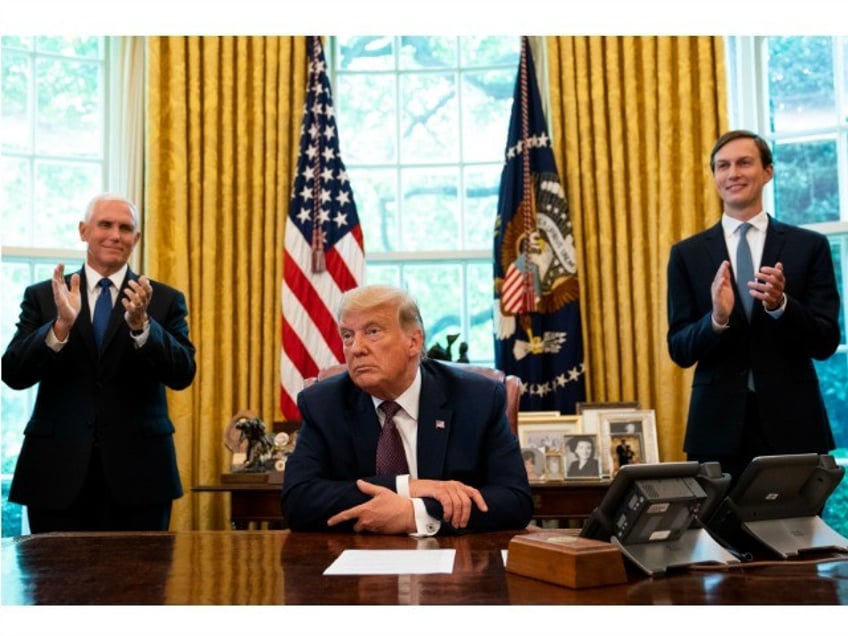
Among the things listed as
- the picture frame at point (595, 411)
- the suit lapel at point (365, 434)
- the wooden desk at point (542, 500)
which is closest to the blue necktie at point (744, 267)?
the wooden desk at point (542, 500)

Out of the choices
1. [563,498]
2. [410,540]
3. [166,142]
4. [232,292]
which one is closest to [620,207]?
[563,498]

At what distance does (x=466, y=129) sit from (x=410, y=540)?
366 cm

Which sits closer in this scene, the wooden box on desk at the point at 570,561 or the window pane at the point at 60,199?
the wooden box on desk at the point at 570,561

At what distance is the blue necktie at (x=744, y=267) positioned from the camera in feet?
10.6

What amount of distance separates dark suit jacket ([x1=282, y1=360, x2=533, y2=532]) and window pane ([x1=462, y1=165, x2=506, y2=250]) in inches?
112

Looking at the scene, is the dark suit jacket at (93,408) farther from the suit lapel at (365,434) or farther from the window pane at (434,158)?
the window pane at (434,158)

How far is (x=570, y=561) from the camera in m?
1.47

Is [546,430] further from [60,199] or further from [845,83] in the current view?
[60,199]

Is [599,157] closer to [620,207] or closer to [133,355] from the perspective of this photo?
[620,207]

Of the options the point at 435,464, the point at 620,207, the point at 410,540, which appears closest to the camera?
the point at 410,540

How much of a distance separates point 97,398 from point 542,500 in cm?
178

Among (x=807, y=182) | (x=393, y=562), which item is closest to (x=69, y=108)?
(x=807, y=182)

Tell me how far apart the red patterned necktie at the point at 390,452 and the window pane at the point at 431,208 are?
2962mm

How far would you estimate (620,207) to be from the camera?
4.89 meters
